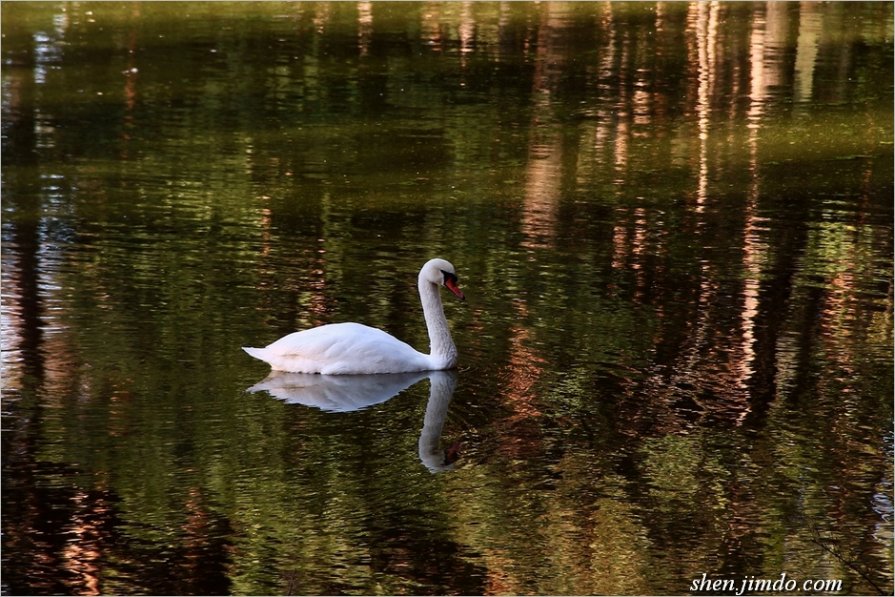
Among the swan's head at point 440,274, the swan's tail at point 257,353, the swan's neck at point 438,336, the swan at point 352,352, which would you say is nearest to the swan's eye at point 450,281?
the swan's head at point 440,274

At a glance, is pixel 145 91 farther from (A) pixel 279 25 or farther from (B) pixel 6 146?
(A) pixel 279 25

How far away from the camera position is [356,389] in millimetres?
9922

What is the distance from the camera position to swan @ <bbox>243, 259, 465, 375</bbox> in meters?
10.0

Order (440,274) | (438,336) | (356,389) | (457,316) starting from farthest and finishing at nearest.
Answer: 1. (457,316)
2. (440,274)
3. (438,336)
4. (356,389)

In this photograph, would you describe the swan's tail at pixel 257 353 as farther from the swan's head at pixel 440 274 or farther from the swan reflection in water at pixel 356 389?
the swan's head at pixel 440 274

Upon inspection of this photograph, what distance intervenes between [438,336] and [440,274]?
49cm

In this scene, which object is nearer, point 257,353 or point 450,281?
point 257,353

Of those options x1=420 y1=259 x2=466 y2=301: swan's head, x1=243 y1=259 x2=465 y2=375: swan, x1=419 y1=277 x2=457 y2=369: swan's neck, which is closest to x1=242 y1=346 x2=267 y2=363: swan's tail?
x1=243 y1=259 x2=465 y2=375: swan

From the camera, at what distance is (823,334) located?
11.1 metres

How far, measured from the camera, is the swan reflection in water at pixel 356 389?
31.3ft

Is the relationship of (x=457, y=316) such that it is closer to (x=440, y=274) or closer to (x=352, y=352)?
(x=440, y=274)

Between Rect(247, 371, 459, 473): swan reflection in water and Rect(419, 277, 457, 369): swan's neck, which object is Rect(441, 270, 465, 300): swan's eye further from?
Rect(247, 371, 459, 473): swan reflection in water

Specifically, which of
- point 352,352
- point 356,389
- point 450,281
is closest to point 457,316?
point 450,281

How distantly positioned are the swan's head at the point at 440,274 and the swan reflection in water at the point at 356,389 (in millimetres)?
640
